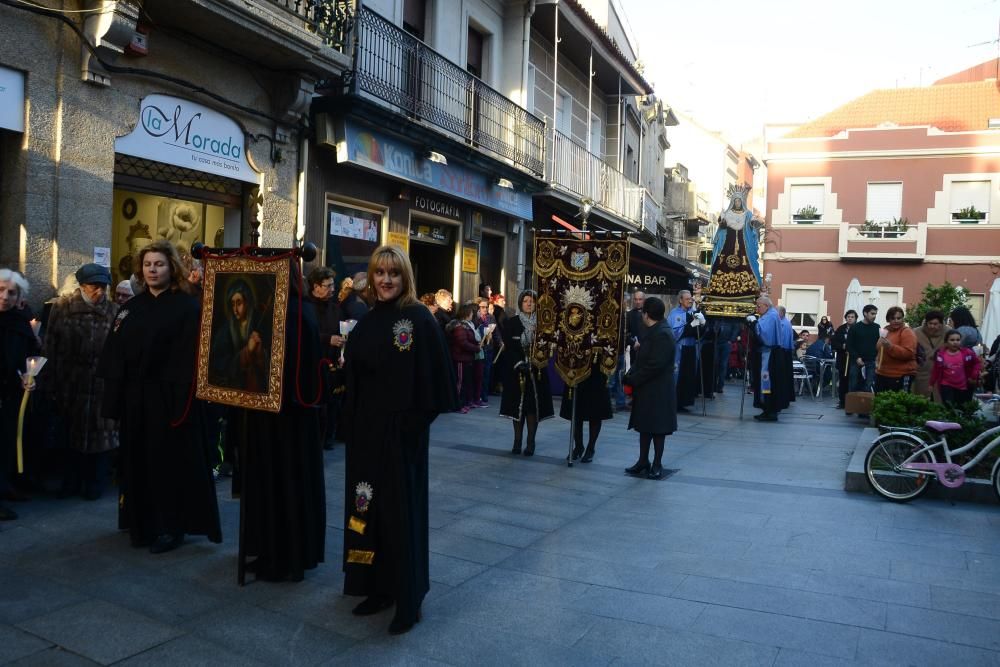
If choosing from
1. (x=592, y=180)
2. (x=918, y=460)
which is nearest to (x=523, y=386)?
(x=918, y=460)

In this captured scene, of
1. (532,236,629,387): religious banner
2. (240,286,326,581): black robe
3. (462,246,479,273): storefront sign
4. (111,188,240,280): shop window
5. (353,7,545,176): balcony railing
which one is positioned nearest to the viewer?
(240,286,326,581): black robe

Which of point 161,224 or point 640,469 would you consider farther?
point 161,224

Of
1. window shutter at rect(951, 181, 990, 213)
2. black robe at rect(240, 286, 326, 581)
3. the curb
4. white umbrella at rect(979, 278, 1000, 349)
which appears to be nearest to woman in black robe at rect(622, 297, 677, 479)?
the curb

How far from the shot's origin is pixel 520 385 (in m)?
Result: 9.41

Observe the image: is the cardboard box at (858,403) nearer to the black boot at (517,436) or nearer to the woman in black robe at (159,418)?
the black boot at (517,436)

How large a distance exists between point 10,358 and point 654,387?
18.5 ft

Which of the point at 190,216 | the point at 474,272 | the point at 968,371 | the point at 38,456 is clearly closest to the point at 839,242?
the point at 474,272

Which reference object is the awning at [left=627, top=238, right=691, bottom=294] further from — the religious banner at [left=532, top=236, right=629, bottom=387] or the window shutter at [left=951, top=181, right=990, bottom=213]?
the window shutter at [left=951, top=181, right=990, bottom=213]

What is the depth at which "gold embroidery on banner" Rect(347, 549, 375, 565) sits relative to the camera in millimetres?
4383

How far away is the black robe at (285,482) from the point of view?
4.88 meters

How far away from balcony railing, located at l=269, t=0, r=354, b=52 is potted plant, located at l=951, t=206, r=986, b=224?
26.4m

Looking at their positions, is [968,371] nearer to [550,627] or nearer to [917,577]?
[917,577]

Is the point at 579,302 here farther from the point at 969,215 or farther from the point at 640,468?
the point at 969,215

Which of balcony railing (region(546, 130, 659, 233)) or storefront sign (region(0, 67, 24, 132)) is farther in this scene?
balcony railing (region(546, 130, 659, 233))
